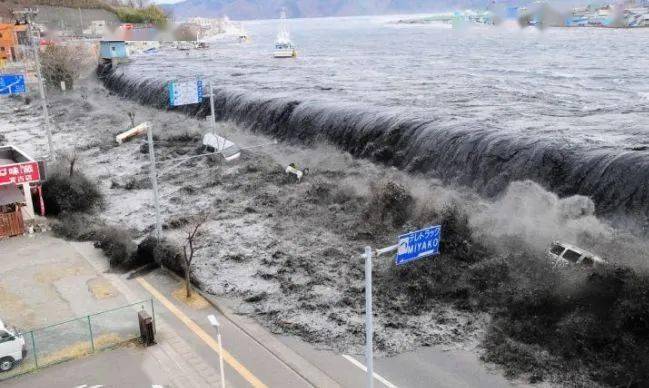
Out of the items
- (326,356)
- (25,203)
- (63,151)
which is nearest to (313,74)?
(63,151)

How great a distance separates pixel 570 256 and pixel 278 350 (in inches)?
474

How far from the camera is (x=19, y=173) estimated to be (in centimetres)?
3031

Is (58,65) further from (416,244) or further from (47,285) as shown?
(416,244)

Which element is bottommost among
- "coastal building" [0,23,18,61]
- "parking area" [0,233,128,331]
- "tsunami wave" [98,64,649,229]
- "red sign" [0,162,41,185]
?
"parking area" [0,233,128,331]

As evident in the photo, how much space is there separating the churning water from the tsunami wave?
8 cm

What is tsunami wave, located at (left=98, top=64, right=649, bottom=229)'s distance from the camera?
98.1 ft

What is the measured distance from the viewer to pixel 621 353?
19.0 meters

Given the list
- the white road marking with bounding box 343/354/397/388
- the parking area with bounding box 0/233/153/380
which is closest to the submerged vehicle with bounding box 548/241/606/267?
the white road marking with bounding box 343/354/397/388

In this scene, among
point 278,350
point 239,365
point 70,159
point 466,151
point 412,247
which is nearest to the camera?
point 412,247

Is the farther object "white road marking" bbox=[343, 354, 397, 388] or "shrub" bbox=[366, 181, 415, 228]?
"shrub" bbox=[366, 181, 415, 228]

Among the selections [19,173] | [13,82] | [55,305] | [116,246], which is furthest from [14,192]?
[13,82]

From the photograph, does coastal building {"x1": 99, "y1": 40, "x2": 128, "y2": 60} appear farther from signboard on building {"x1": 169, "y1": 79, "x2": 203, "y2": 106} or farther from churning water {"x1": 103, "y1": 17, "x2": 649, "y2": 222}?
signboard on building {"x1": 169, "y1": 79, "x2": 203, "y2": 106}

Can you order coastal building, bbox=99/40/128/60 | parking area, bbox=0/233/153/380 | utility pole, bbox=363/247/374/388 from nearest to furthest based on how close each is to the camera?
utility pole, bbox=363/247/374/388, parking area, bbox=0/233/153/380, coastal building, bbox=99/40/128/60

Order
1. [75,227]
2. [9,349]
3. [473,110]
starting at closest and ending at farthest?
[9,349] < [75,227] < [473,110]
